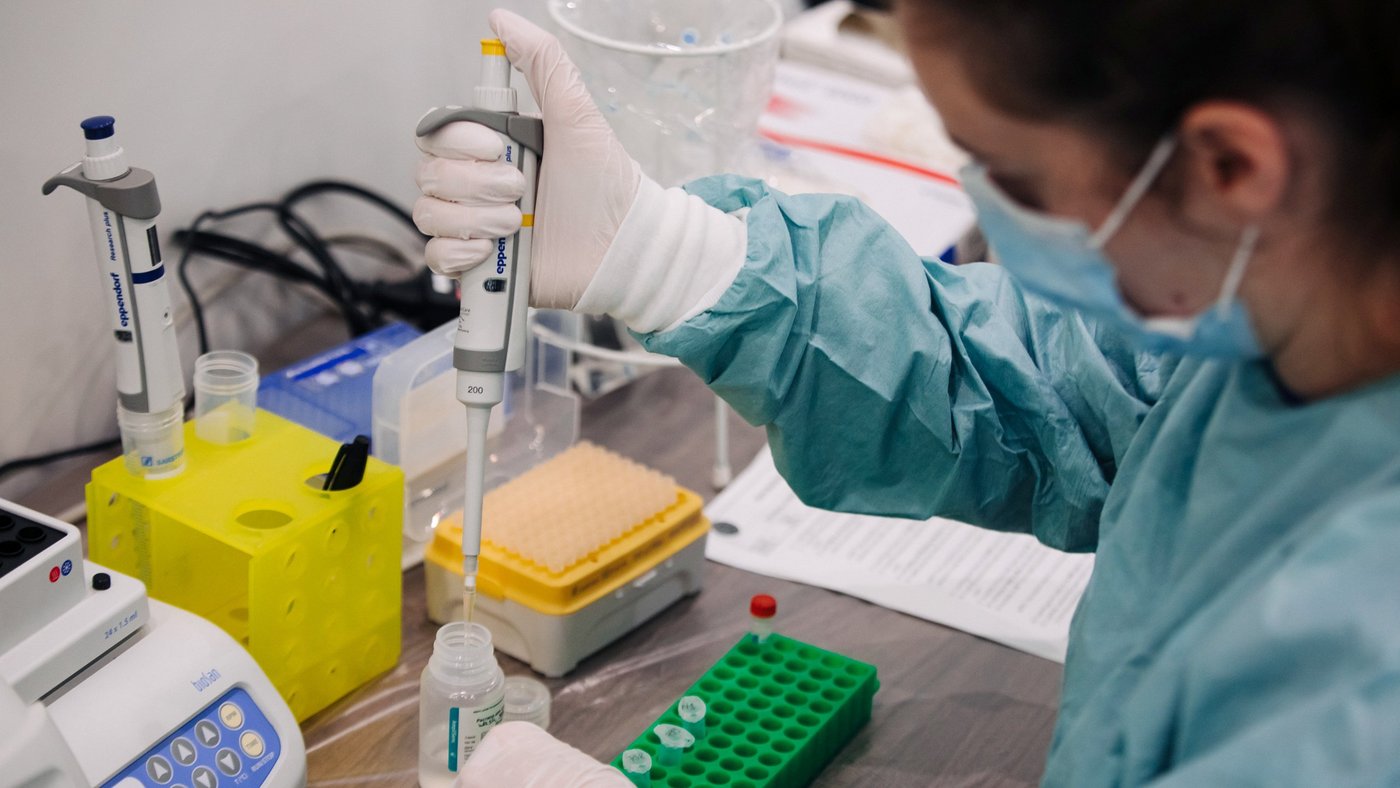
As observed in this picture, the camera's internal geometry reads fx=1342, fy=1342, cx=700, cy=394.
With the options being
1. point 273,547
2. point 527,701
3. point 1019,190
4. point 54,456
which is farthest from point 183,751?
point 1019,190

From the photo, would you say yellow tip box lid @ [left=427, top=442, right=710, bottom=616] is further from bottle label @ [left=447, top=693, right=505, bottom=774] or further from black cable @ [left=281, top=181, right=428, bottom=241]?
black cable @ [left=281, top=181, right=428, bottom=241]

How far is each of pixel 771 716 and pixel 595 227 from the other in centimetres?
40

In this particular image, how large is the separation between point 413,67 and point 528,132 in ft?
2.36

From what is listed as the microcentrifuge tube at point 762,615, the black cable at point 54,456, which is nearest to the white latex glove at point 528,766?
the microcentrifuge tube at point 762,615

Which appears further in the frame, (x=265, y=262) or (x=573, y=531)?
(x=265, y=262)

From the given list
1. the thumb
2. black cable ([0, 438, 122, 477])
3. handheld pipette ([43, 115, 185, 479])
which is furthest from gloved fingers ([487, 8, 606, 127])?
black cable ([0, 438, 122, 477])

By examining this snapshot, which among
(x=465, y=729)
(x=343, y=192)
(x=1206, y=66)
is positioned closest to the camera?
(x=1206, y=66)

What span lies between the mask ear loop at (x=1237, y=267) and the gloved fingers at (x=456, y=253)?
0.47m

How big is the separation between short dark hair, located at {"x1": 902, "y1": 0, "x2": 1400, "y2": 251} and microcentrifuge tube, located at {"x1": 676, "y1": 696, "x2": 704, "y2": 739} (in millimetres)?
553

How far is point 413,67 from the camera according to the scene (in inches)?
61.6

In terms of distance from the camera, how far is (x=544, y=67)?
0.92 metres

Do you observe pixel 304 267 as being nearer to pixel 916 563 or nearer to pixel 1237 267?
pixel 916 563

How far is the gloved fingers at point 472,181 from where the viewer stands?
882 mm

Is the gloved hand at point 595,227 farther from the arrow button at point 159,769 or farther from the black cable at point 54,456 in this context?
the black cable at point 54,456
